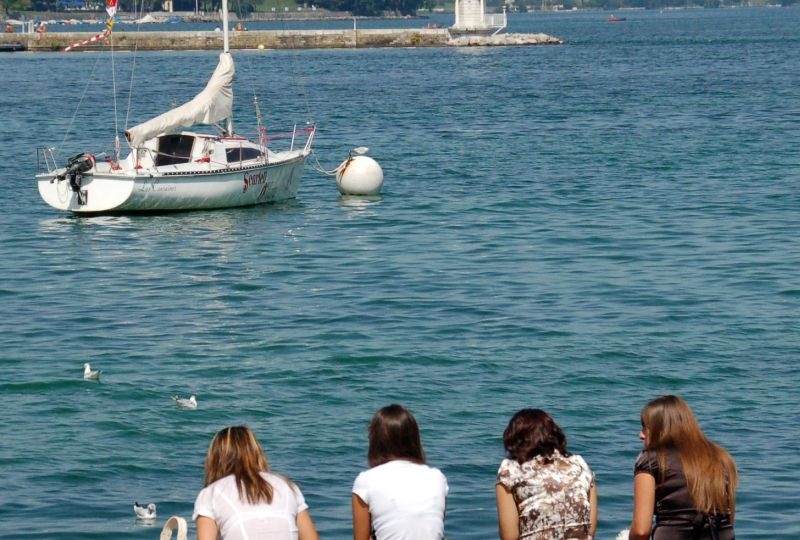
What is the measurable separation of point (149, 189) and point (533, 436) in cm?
2474

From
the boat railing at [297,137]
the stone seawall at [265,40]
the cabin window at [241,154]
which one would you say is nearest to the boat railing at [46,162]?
the cabin window at [241,154]

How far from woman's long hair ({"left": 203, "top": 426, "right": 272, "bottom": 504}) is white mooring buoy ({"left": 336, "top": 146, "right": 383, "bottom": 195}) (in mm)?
28803

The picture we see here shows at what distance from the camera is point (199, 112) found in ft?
104

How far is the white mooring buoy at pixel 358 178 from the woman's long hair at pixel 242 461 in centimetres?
2880

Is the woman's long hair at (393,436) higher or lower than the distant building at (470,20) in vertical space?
lower

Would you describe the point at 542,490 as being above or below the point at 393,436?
below

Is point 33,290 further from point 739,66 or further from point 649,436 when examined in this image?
point 739,66

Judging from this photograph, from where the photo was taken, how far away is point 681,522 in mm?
7145

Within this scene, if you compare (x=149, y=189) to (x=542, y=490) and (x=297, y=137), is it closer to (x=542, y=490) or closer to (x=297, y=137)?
(x=297, y=137)

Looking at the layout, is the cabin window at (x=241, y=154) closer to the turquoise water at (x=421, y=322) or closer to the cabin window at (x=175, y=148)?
the cabin window at (x=175, y=148)

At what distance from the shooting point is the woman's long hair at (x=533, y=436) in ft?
22.6

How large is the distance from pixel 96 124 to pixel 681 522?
171 feet

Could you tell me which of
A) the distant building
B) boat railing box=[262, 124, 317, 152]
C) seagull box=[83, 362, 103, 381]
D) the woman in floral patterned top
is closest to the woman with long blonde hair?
the woman in floral patterned top

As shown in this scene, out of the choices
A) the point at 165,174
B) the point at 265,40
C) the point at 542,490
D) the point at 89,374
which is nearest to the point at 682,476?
the point at 542,490
